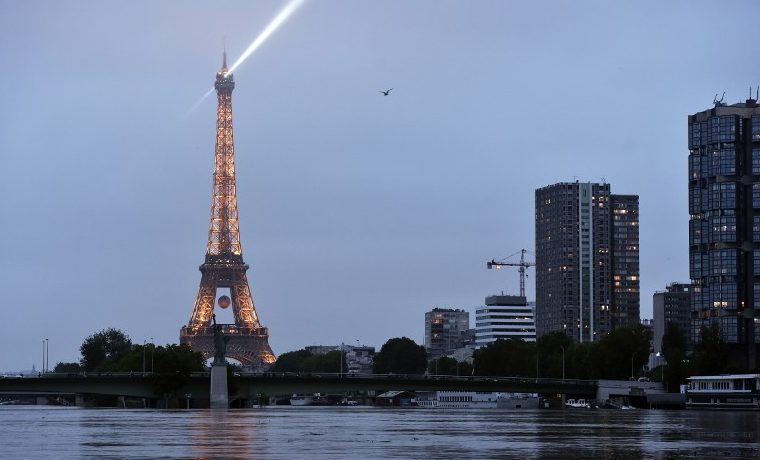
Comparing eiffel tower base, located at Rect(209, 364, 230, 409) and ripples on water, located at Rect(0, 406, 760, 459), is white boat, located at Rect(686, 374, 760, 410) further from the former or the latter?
ripples on water, located at Rect(0, 406, 760, 459)

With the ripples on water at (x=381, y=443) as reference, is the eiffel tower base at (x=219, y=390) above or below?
below

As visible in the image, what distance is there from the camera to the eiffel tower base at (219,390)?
194m

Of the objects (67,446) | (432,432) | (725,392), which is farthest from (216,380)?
(67,446)

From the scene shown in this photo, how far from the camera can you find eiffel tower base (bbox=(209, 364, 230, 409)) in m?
194

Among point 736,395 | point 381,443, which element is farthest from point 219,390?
point 381,443

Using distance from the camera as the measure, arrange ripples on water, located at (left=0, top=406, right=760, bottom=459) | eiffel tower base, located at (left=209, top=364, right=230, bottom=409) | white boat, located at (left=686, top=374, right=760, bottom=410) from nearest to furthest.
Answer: ripples on water, located at (left=0, top=406, right=760, bottom=459)
white boat, located at (left=686, top=374, right=760, bottom=410)
eiffel tower base, located at (left=209, top=364, right=230, bottom=409)

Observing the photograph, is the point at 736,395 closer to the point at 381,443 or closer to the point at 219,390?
the point at 219,390

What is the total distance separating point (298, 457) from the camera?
5875cm

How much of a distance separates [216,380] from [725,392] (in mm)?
67456

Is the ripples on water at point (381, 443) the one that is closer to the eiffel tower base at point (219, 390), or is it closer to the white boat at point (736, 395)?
the eiffel tower base at point (219, 390)

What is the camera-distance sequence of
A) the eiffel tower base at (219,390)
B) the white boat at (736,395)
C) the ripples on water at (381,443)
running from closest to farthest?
1. the ripples on water at (381,443)
2. the white boat at (736,395)
3. the eiffel tower base at (219,390)

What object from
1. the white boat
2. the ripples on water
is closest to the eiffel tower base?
the white boat

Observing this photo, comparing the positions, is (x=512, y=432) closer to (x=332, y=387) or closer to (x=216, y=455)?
(x=216, y=455)

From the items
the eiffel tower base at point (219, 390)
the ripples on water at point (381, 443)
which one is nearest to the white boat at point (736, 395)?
the eiffel tower base at point (219, 390)
